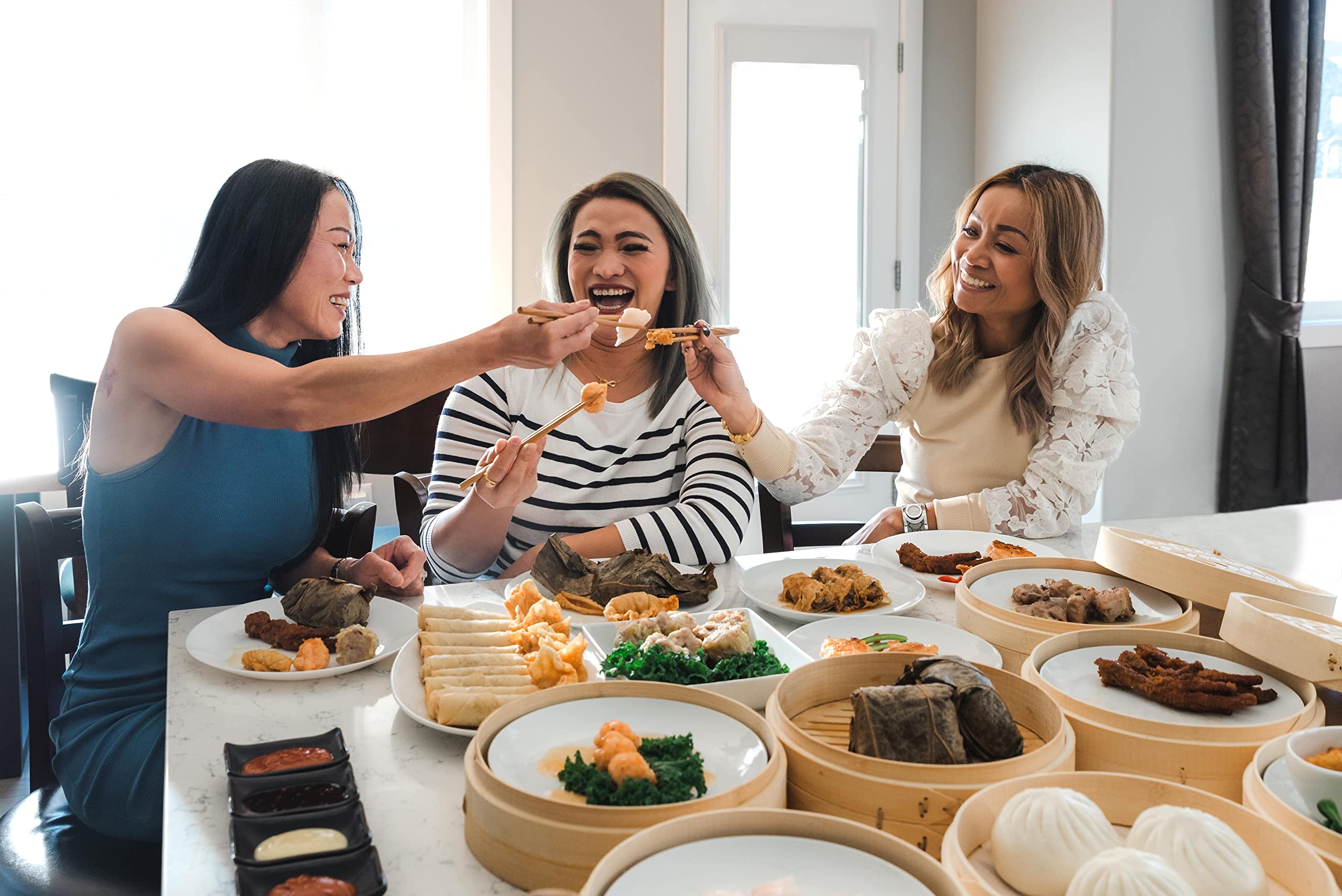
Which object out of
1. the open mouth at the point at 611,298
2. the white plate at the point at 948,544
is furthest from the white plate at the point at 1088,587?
the open mouth at the point at 611,298

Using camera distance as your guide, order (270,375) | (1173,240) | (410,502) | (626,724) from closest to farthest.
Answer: (626,724)
(270,375)
(410,502)
(1173,240)

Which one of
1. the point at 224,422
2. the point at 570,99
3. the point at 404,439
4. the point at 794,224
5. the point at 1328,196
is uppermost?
the point at 570,99

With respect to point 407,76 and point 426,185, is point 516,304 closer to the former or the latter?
point 426,185

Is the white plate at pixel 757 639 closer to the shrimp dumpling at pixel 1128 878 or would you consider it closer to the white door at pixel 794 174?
the shrimp dumpling at pixel 1128 878

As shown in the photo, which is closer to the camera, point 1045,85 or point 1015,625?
point 1015,625

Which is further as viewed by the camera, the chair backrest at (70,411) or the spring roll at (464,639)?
the chair backrest at (70,411)

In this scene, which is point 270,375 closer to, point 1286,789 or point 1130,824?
point 1130,824

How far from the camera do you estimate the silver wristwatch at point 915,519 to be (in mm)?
2375

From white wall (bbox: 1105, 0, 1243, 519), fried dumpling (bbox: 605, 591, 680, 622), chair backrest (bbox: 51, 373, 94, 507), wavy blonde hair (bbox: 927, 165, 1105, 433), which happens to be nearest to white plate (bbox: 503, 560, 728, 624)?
fried dumpling (bbox: 605, 591, 680, 622)

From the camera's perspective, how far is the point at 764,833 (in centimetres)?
83

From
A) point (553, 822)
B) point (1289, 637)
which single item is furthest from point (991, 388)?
point (553, 822)

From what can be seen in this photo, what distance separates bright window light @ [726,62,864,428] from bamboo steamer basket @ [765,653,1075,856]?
11.3 ft

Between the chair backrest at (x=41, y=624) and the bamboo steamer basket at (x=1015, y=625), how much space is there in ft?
4.78

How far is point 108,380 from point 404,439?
1.25 meters
